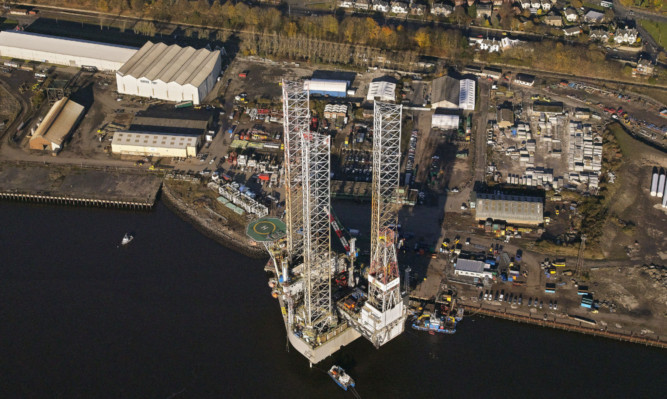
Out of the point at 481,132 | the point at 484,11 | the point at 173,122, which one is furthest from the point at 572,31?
the point at 173,122

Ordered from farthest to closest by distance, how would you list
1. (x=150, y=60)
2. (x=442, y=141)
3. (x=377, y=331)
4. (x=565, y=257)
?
(x=150, y=60), (x=442, y=141), (x=565, y=257), (x=377, y=331)

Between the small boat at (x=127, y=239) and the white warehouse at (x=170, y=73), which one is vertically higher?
the white warehouse at (x=170, y=73)

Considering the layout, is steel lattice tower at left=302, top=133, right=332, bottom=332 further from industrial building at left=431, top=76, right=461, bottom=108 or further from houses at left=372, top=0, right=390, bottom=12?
houses at left=372, top=0, right=390, bottom=12

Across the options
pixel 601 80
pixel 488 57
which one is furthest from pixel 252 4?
pixel 601 80

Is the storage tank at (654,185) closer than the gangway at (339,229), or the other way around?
the gangway at (339,229)

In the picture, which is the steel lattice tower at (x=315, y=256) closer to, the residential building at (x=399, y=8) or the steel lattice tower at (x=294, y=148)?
the steel lattice tower at (x=294, y=148)

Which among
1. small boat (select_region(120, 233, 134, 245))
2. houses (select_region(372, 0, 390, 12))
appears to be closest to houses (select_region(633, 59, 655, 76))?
houses (select_region(372, 0, 390, 12))

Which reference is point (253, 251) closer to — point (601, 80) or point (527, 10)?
point (601, 80)

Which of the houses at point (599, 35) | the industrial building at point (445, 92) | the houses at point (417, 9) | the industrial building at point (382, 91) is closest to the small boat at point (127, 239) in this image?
the industrial building at point (382, 91)
